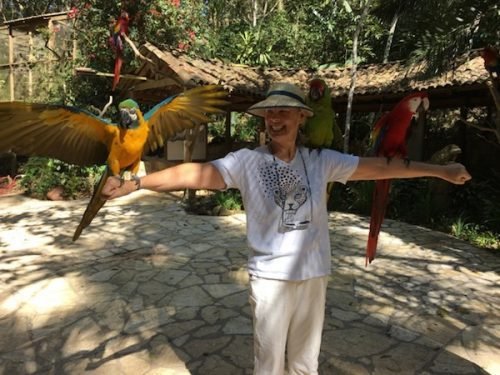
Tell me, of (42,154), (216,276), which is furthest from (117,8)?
(42,154)

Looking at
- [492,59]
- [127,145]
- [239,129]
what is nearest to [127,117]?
[127,145]

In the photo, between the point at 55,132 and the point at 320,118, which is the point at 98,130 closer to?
the point at 55,132

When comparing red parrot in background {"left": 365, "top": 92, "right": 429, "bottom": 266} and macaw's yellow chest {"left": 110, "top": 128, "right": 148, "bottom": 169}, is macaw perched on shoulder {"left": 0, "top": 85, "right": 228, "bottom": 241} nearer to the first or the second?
macaw's yellow chest {"left": 110, "top": 128, "right": 148, "bottom": 169}

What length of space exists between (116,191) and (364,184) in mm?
6652

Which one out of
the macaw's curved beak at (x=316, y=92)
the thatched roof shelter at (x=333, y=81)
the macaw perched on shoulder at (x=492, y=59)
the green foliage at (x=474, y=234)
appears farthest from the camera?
the thatched roof shelter at (x=333, y=81)

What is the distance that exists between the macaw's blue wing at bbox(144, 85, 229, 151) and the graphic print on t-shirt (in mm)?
627

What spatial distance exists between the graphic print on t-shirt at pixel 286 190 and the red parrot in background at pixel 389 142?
613mm

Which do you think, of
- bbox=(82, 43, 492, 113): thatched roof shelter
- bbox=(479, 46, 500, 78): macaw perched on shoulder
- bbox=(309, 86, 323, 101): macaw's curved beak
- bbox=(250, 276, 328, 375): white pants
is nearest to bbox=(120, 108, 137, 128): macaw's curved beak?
bbox=(250, 276, 328, 375): white pants

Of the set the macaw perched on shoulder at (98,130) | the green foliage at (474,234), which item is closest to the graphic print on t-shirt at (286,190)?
the macaw perched on shoulder at (98,130)

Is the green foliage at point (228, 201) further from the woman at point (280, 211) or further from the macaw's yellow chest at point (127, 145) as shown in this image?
the woman at point (280, 211)

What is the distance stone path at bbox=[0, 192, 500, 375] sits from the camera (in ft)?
8.73

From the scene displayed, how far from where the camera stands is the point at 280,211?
1.58 meters

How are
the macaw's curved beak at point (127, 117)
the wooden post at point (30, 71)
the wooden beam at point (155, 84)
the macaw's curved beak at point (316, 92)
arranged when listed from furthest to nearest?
1. the wooden post at point (30, 71)
2. the wooden beam at point (155, 84)
3. the macaw's curved beak at point (316, 92)
4. the macaw's curved beak at point (127, 117)

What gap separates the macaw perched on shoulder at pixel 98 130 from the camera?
1.56 metres
